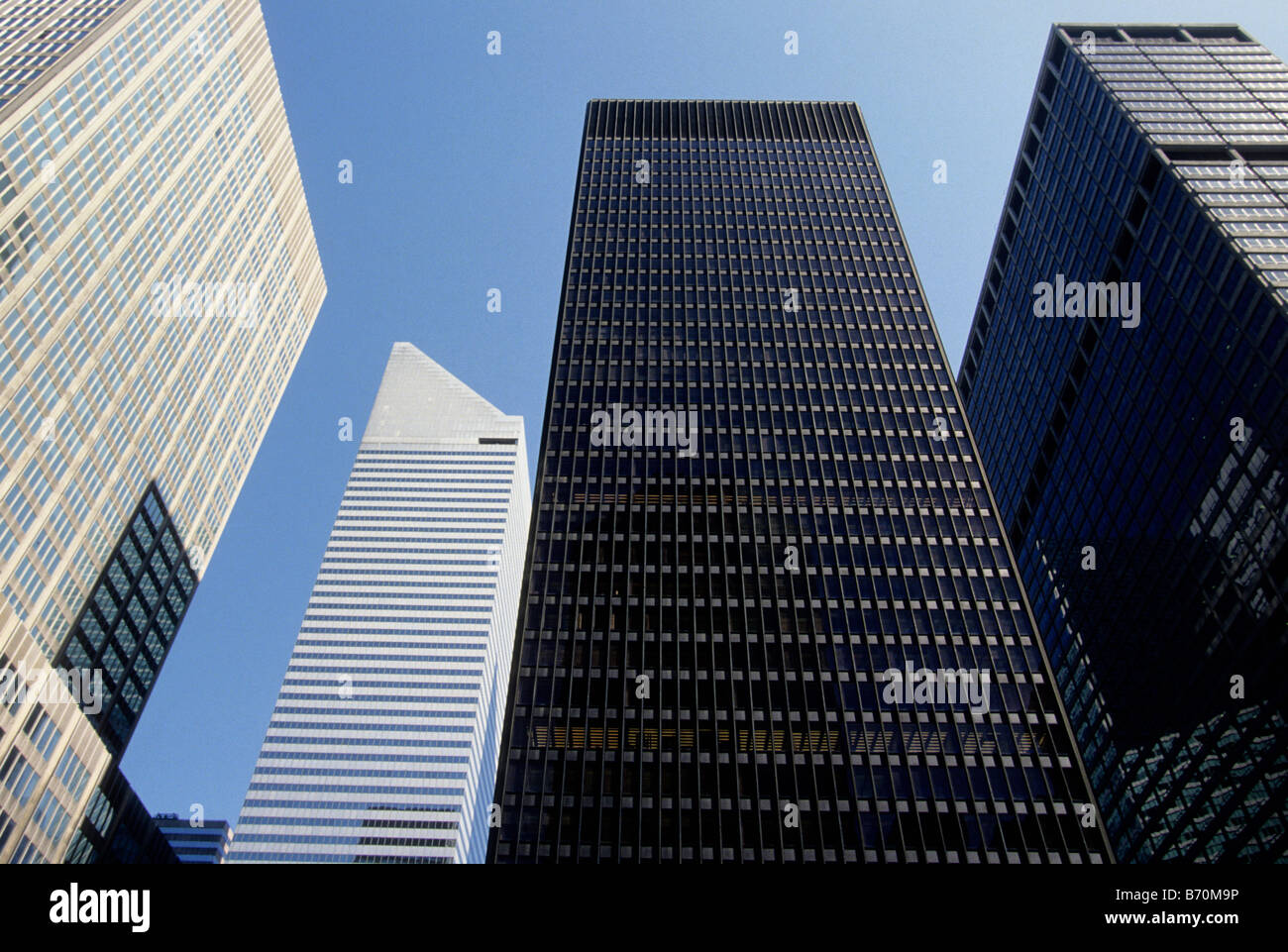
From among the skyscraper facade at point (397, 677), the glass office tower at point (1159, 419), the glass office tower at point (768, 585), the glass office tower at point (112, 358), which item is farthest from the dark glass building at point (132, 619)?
the glass office tower at point (1159, 419)

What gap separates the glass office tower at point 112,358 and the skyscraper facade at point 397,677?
43613mm

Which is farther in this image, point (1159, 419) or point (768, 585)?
point (1159, 419)

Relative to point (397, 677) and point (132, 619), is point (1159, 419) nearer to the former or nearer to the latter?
point (132, 619)

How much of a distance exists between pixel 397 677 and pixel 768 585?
107 metres

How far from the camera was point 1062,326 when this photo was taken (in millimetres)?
111062

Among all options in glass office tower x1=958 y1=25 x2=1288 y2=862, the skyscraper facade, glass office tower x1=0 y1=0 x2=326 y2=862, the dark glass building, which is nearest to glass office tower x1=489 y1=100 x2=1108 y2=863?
glass office tower x1=958 y1=25 x2=1288 y2=862

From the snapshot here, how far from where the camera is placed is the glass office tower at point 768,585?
5703 centimetres

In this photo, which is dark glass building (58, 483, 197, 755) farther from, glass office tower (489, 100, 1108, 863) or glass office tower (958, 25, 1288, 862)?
glass office tower (958, 25, 1288, 862)

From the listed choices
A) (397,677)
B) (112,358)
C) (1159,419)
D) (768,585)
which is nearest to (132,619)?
(112,358)

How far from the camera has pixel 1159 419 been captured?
91.1 m

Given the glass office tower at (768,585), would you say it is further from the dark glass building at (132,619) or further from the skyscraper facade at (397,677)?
the skyscraper facade at (397,677)

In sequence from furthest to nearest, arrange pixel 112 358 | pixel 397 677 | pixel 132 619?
pixel 397 677, pixel 132 619, pixel 112 358
